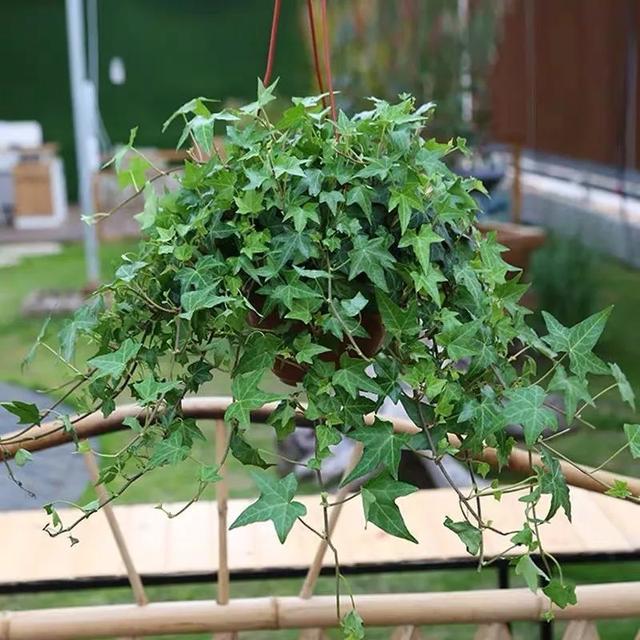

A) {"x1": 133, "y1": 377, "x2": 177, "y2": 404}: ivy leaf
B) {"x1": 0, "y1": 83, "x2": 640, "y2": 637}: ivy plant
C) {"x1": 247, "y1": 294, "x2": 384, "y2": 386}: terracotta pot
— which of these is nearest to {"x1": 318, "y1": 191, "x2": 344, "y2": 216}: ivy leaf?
{"x1": 0, "y1": 83, "x2": 640, "y2": 637}: ivy plant

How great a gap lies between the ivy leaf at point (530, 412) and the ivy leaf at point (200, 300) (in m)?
0.25

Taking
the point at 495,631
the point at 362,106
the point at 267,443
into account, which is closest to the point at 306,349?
the point at 495,631

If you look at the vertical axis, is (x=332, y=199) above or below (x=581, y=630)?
above

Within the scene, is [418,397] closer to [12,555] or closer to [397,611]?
[397,611]

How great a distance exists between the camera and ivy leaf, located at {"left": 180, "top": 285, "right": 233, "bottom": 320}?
887 mm

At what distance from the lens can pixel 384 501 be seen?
860 mm

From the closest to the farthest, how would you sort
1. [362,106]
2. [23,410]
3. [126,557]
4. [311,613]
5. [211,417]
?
[23,410], [311,613], [126,557], [211,417], [362,106]

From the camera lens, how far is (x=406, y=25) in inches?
225

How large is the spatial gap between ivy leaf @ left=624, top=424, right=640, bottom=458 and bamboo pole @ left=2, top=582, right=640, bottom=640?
29 centimetres

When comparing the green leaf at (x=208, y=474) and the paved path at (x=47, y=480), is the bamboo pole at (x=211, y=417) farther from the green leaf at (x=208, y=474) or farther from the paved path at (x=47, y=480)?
the paved path at (x=47, y=480)

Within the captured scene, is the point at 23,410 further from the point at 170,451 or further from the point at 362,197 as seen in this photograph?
the point at 362,197

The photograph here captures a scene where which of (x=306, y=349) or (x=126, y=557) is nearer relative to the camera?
(x=306, y=349)

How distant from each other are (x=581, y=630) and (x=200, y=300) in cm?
66

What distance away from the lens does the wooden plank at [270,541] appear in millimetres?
1587
